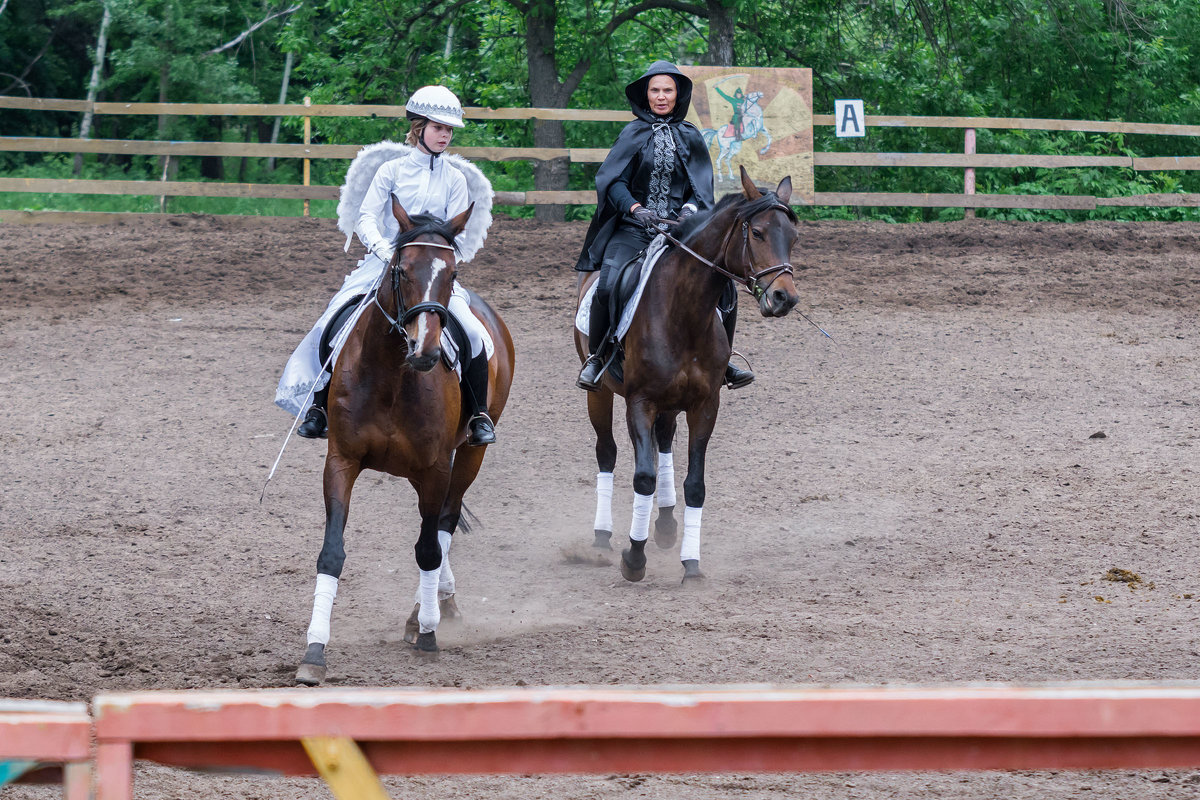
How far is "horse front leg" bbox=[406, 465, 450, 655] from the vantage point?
6.00m

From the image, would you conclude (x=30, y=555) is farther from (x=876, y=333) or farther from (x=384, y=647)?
(x=876, y=333)

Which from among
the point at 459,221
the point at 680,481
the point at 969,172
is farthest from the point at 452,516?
the point at 969,172

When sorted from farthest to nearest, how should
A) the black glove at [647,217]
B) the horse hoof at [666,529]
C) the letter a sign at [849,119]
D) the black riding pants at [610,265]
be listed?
the letter a sign at [849,119] < the horse hoof at [666,529] < the black riding pants at [610,265] < the black glove at [647,217]

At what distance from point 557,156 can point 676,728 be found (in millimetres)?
17250

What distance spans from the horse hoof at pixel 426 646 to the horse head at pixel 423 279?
162 centimetres

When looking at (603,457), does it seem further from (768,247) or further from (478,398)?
(768,247)

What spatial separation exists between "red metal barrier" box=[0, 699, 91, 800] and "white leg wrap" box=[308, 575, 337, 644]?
3.49m

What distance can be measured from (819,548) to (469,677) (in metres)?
3.05

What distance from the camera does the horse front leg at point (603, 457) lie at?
8.05 meters

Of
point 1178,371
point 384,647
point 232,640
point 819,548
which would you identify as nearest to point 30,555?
point 232,640

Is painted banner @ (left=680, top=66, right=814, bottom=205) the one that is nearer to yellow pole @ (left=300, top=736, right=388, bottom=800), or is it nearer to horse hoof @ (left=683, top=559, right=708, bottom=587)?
horse hoof @ (left=683, top=559, right=708, bottom=587)

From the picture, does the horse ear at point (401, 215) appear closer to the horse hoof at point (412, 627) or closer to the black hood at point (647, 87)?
the horse hoof at point (412, 627)

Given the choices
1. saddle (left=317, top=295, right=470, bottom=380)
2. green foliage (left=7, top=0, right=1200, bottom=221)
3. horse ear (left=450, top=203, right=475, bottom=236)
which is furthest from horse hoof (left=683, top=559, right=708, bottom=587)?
green foliage (left=7, top=0, right=1200, bottom=221)

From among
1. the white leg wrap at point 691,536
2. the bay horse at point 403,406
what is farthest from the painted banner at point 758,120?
the bay horse at point 403,406
